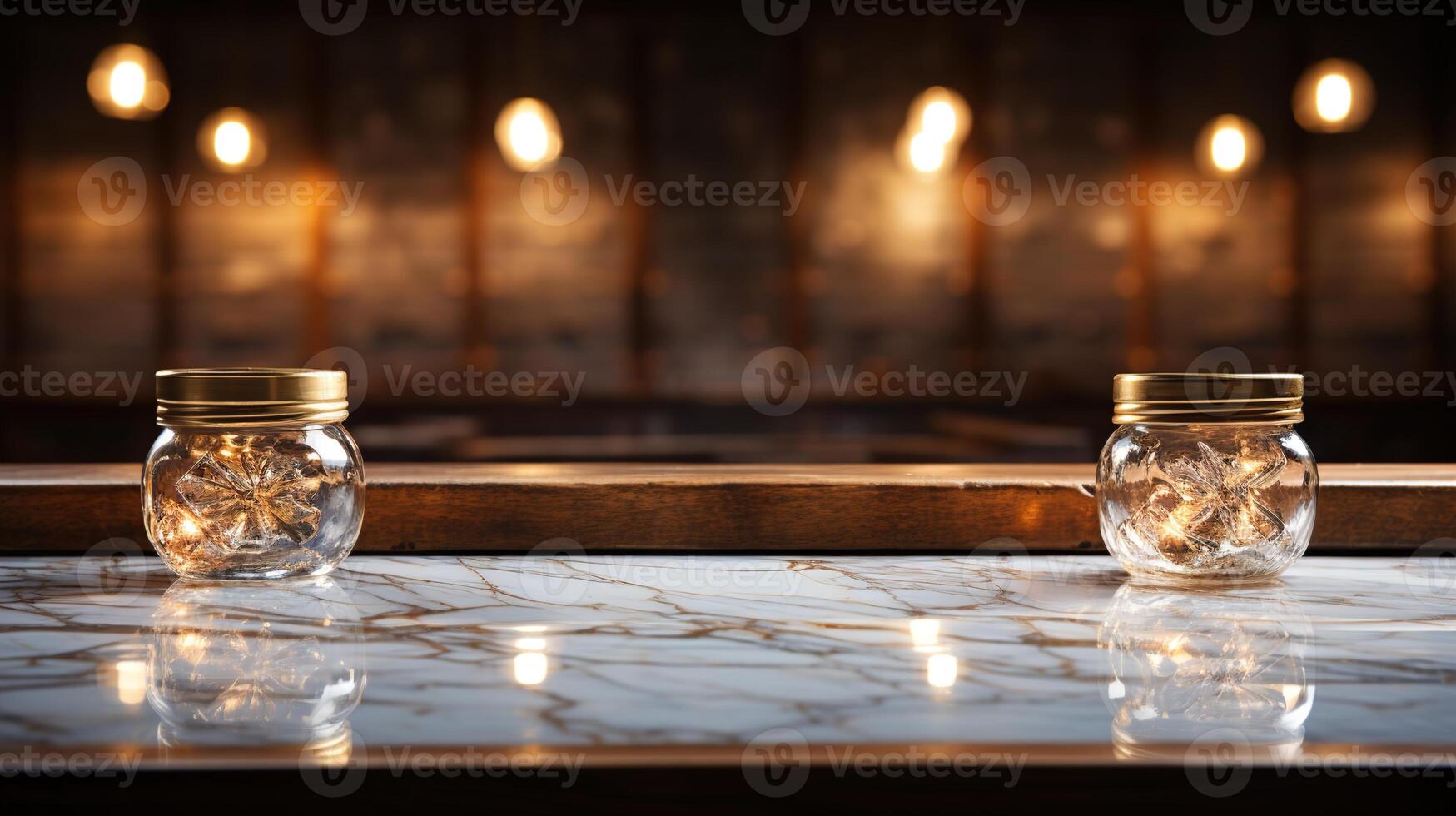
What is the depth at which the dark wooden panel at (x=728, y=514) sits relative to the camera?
1217 mm

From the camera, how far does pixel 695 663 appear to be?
71cm

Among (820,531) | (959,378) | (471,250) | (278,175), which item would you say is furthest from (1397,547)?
(278,175)

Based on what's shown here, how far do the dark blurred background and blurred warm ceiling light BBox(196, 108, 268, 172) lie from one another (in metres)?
0.04

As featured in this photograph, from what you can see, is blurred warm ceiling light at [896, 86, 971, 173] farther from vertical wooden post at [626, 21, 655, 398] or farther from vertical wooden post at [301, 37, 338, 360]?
vertical wooden post at [301, 37, 338, 360]

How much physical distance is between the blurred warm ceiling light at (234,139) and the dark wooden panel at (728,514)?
14.2ft

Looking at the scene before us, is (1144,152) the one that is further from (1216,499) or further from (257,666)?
(257,666)

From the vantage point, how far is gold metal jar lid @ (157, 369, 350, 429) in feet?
3.13

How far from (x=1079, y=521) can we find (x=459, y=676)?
0.80 m

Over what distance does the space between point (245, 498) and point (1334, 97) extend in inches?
201

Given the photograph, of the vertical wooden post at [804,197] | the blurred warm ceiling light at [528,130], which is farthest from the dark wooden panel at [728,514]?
the vertical wooden post at [804,197]

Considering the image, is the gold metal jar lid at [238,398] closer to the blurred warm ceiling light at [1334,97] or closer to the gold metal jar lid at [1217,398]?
the gold metal jar lid at [1217,398]

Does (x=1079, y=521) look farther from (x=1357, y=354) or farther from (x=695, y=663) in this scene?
(x=1357, y=354)

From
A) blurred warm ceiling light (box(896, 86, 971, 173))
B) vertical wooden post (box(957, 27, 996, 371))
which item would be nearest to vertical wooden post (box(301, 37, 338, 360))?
blurred warm ceiling light (box(896, 86, 971, 173))

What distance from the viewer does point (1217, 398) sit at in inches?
38.3
